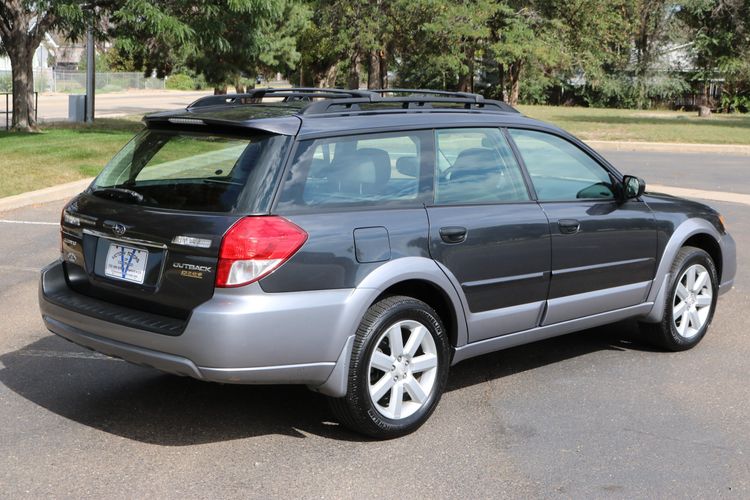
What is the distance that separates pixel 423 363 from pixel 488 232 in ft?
2.63

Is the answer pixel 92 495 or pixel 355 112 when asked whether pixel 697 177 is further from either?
pixel 92 495

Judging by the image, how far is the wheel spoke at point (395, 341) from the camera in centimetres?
502

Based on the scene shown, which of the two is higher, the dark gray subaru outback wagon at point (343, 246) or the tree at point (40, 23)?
the tree at point (40, 23)

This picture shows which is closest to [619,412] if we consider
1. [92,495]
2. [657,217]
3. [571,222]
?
[571,222]

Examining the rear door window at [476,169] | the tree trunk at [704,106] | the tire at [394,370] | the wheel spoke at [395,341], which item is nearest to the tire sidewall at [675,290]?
the rear door window at [476,169]

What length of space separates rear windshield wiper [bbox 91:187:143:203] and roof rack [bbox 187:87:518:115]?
2.49 ft

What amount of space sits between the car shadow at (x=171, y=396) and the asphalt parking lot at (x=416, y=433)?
0.01 m

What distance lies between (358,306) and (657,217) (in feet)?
8.54

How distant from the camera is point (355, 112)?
5.30 metres

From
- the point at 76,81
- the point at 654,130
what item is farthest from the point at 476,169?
the point at 76,81

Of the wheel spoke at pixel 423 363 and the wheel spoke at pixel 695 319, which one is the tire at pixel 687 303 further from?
the wheel spoke at pixel 423 363

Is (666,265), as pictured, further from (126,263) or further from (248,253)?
(126,263)

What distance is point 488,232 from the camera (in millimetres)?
5445

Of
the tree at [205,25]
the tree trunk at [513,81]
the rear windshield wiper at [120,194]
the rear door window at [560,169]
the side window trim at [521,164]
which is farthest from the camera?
the tree trunk at [513,81]
